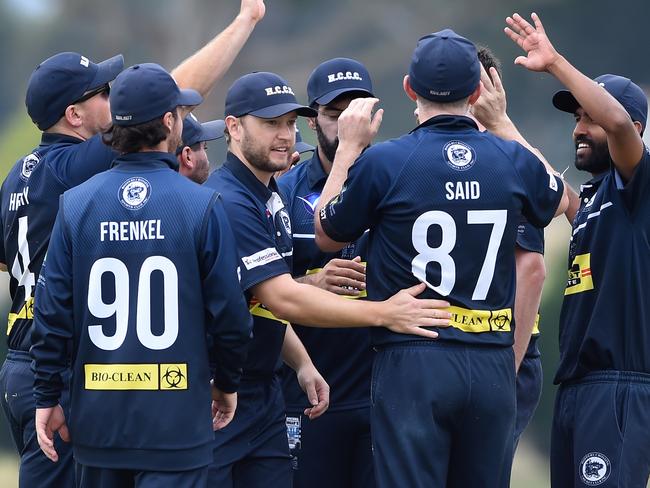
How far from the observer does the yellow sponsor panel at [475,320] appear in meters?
4.06

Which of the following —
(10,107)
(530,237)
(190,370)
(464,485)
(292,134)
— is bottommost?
(464,485)

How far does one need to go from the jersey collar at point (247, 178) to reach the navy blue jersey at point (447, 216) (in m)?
0.54

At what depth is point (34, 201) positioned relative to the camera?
181 inches

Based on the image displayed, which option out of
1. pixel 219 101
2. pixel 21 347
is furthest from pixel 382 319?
pixel 219 101

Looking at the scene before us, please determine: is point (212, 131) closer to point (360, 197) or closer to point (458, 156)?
point (360, 197)

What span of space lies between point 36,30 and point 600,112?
5.14 metres

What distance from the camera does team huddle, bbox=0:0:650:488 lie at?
12.8 ft

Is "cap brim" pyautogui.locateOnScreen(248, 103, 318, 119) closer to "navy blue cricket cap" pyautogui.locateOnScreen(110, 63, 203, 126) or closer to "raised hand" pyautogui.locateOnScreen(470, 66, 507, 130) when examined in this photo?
"navy blue cricket cap" pyautogui.locateOnScreen(110, 63, 203, 126)

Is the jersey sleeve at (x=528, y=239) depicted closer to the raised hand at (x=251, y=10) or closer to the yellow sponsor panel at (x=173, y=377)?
the raised hand at (x=251, y=10)

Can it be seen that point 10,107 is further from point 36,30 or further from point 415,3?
point 415,3

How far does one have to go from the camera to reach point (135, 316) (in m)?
3.88

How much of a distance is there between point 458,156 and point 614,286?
1165 mm

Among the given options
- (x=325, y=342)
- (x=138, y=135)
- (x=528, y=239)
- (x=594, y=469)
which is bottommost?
(x=594, y=469)

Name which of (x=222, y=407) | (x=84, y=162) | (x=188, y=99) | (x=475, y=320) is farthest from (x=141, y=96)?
(x=475, y=320)
